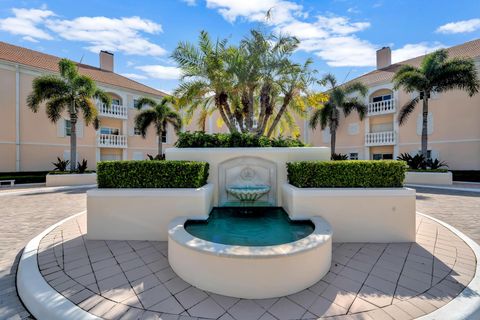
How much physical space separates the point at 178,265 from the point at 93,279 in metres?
1.47

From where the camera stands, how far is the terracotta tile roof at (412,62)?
62.8 ft

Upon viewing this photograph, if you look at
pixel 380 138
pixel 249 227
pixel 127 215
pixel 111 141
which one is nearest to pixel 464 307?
pixel 249 227

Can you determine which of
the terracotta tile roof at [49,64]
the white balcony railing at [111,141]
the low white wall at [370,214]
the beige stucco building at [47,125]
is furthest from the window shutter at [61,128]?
the low white wall at [370,214]

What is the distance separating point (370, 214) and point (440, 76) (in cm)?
1654

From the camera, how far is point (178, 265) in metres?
3.96

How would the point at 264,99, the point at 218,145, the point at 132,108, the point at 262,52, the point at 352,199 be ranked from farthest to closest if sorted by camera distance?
the point at 132,108 < the point at 264,99 < the point at 262,52 < the point at 218,145 < the point at 352,199

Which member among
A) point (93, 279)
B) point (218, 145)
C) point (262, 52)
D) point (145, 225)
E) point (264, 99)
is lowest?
point (93, 279)

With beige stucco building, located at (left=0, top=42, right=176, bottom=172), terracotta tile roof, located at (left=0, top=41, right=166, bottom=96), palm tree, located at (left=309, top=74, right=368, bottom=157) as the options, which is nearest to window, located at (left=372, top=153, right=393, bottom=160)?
palm tree, located at (left=309, top=74, right=368, bottom=157)

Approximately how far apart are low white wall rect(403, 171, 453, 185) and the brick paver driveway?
14.0ft

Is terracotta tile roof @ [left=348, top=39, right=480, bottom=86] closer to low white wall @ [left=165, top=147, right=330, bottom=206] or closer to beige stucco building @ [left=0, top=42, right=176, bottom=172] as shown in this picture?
low white wall @ [left=165, top=147, right=330, bottom=206]

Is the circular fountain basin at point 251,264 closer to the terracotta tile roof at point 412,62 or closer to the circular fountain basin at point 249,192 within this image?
the circular fountain basin at point 249,192

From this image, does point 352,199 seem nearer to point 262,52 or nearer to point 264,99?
point 264,99

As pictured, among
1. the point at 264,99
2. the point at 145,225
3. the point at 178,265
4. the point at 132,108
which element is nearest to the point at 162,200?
the point at 145,225

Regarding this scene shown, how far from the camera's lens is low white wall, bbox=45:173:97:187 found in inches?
629
